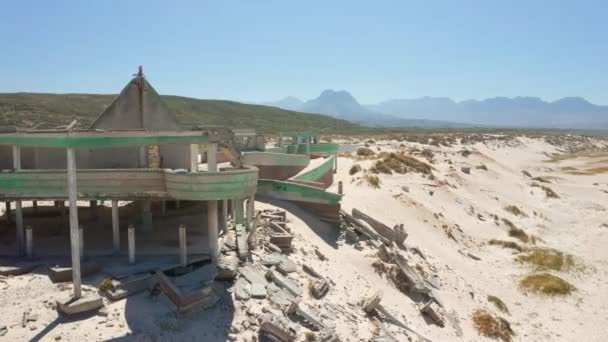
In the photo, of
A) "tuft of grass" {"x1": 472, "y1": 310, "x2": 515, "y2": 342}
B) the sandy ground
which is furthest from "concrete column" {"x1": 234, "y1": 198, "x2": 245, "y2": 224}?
"tuft of grass" {"x1": 472, "y1": 310, "x2": 515, "y2": 342}

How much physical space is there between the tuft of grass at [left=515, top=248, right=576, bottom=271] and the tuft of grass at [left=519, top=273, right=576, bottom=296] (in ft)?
5.69

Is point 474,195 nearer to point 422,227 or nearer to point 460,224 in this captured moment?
point 460,224

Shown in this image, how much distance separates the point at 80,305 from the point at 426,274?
51.4ft

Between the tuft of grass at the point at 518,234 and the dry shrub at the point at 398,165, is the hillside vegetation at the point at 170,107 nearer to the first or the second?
the dry shrub at the point at 398,165

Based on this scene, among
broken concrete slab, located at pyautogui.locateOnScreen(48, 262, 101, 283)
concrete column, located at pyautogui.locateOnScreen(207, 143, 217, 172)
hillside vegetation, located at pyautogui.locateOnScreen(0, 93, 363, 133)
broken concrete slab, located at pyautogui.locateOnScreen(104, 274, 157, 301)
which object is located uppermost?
hillside vegetation, located at pyautogui.locateOnScreen(0, 93, 363, 133)

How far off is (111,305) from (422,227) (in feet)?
68.2

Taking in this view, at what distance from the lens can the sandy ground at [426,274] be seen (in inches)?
513

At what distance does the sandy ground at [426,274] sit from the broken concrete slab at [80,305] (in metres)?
0.27

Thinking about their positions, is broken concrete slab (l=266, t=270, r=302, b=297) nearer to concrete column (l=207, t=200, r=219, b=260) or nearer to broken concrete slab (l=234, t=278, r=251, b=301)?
broken concrete slab (l=234, t=278, r=251, b=301)

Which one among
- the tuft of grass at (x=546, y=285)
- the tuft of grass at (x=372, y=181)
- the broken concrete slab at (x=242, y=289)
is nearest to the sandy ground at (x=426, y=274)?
the broken concrete slab at (x=242, y=289)

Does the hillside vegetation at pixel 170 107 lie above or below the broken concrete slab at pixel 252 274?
above

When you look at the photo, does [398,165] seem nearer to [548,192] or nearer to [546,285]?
[548,192]

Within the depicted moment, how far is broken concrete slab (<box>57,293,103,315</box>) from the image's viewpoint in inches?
503

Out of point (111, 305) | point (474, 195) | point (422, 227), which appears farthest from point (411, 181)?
point (111, 305)
